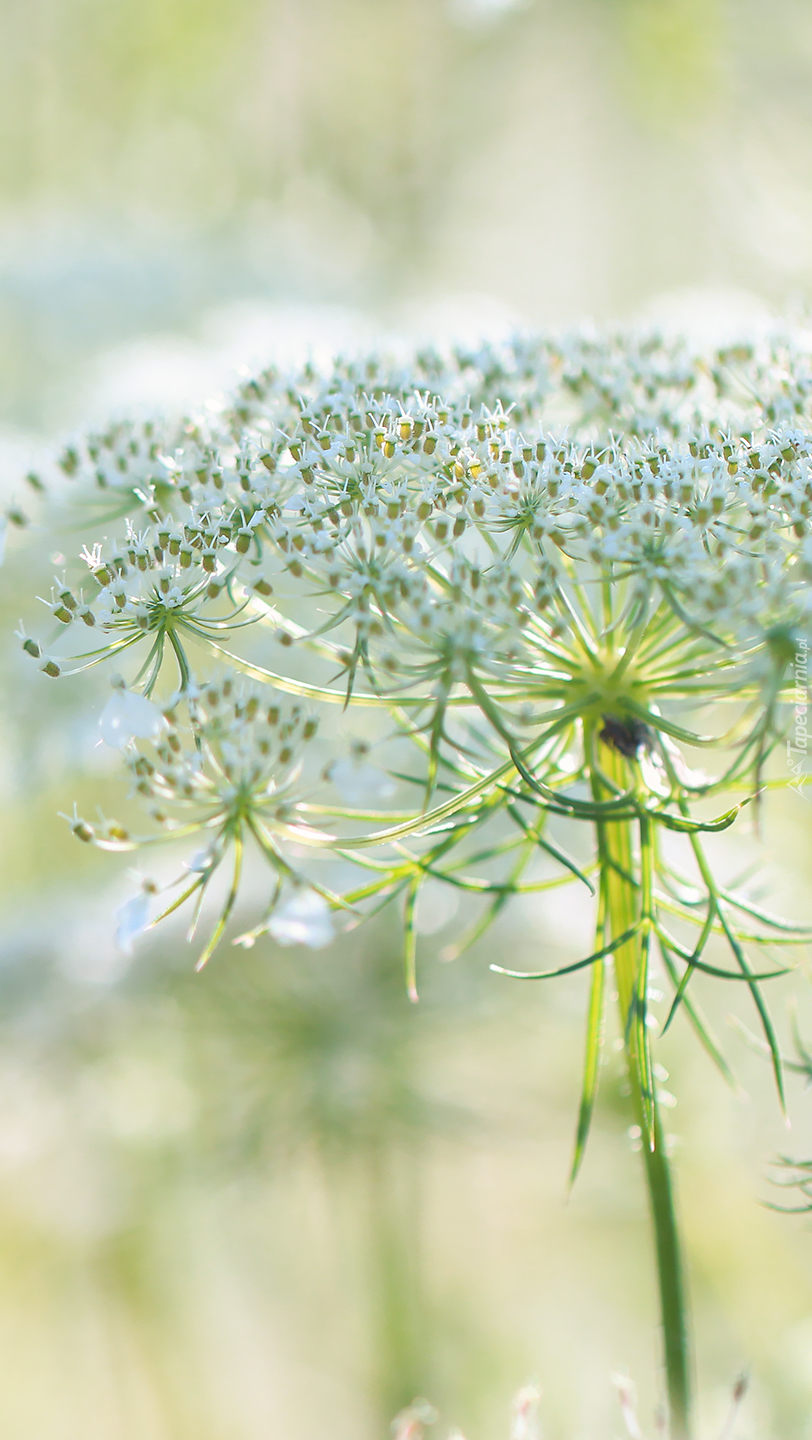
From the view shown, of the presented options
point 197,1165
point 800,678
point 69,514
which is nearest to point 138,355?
point 69,514

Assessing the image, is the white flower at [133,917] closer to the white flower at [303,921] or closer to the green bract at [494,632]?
the green bract at [494,632]

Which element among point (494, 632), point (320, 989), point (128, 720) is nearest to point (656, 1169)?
point (494, 632)

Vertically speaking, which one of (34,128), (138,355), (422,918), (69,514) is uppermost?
(34,128)

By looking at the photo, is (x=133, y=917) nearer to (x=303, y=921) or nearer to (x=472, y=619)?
(x=303, y=921)

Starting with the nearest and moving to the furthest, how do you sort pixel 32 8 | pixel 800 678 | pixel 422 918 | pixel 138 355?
pixel 800 678 → pixel 422 918 → pixel 138 355 → pixel 32 8

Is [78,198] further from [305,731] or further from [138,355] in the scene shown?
[305,731]

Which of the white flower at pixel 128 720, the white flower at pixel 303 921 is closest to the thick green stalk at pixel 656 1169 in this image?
the white flower at pixel 303 921
